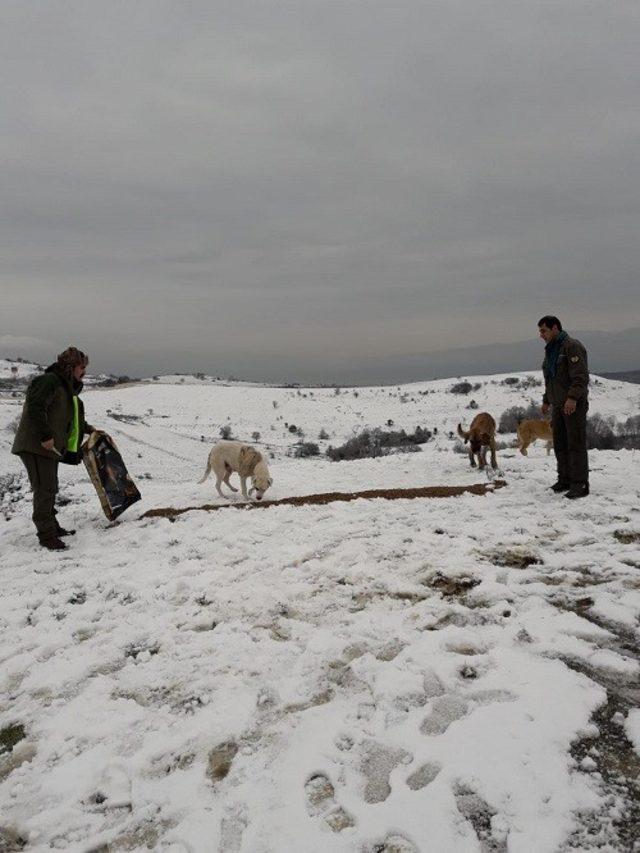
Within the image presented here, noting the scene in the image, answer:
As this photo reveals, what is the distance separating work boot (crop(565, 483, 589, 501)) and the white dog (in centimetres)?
463

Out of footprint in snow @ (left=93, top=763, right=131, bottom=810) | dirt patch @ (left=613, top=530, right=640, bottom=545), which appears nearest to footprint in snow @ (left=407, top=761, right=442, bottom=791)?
footprint in snow @ (left=93, top=763, right=131, bottom=810)

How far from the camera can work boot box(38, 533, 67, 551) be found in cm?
625

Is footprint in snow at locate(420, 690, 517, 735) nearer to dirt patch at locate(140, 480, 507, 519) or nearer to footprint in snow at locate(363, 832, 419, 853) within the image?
footprint in snow at locate(363, 832, 419, 853)

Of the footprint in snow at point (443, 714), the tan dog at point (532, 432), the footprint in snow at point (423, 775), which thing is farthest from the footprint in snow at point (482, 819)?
the tan dog at point (532, 432)

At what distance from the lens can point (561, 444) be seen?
7.33 metres

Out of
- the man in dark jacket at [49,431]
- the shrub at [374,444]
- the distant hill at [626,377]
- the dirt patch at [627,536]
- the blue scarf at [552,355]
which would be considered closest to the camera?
the dirt patch at [627,536]

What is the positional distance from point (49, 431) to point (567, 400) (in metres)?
6.75

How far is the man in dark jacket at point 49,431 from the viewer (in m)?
6.13

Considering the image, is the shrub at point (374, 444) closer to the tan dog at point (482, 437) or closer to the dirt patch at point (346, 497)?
the tan dog at point (482, 437)

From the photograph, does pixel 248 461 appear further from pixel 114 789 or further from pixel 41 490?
pixel 114 789

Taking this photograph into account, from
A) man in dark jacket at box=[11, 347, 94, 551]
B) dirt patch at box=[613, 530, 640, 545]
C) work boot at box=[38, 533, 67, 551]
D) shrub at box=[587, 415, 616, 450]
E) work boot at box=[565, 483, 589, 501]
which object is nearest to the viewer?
dirt patch at box=[613, 530, 640, 545]

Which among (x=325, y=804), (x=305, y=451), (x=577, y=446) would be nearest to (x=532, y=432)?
(x=577, y=446)

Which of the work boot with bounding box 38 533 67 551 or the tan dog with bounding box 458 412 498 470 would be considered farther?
the tan dog with bounding box 458 412 498 470

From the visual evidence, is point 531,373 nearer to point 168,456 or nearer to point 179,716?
point 168,456
